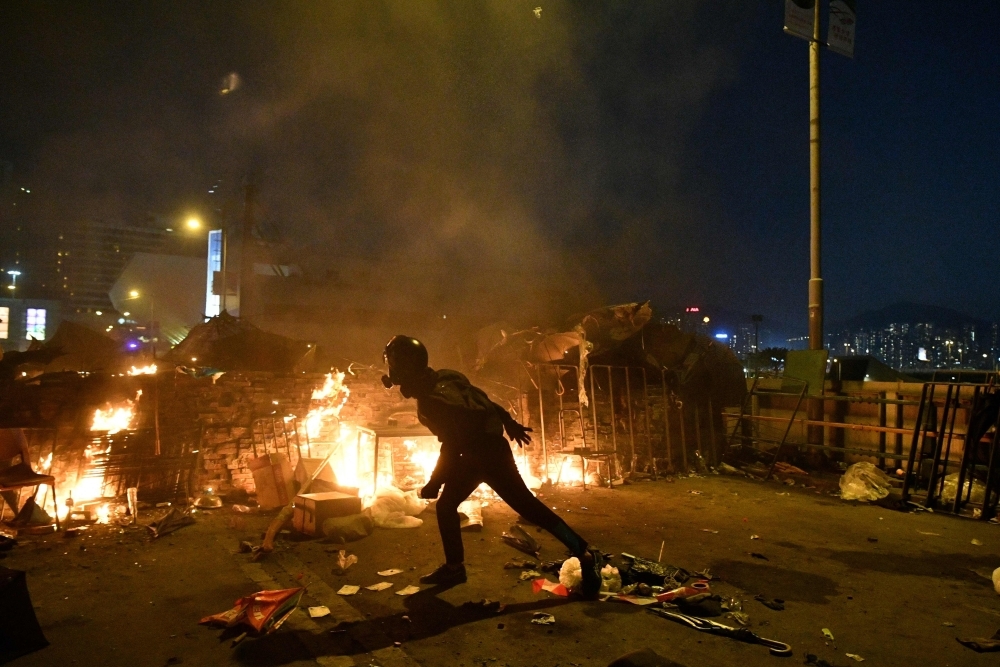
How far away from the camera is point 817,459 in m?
11.4

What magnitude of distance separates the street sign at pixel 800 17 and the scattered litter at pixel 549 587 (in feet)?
36.5

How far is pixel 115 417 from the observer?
7891 millimetres

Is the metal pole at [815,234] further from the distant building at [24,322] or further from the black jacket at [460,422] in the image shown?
the distant building at [24,322]

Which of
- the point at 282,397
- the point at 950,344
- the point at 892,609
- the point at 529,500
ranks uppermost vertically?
the point at 950,344

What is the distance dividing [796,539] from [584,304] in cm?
1858

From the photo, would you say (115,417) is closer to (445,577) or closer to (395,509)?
(395,509)

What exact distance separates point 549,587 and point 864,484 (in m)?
6.65

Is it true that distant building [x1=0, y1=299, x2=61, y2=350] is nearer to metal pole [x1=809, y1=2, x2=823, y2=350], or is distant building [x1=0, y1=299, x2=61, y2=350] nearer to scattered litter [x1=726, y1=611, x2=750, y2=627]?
metal pole [x1=809, y1=2, x2=823, y2=350]

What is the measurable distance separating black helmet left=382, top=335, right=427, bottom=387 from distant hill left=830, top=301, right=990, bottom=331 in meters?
95.0

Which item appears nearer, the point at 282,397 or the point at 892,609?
the point at 892,609

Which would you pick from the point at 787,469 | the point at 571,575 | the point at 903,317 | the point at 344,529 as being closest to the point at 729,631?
the point at 571,575

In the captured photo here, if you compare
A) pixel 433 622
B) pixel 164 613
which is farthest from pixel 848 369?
pixel 164 613

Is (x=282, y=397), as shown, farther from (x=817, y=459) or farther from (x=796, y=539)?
(x=817, y=459)

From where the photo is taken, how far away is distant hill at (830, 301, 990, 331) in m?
88.2
